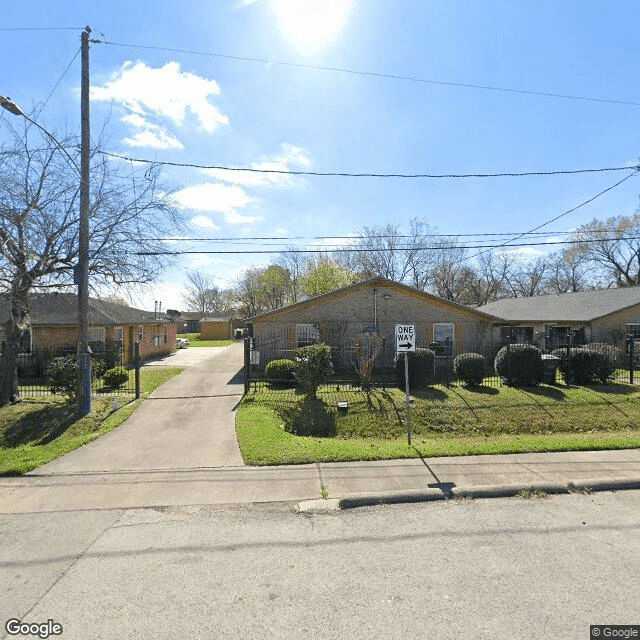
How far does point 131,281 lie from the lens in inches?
512

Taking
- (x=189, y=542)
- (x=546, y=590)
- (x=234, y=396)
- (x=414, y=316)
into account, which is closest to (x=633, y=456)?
(x=546, y=590)

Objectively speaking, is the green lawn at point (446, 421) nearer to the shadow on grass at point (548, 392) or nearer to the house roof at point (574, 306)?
the shadow on grass at point (548, 392)

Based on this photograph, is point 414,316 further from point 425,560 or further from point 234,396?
point 425,560

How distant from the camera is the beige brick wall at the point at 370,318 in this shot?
721 inches

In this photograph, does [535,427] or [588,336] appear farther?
[588,336]

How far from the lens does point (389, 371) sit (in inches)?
683

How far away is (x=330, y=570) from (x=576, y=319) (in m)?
24.1

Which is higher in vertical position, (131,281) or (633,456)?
(131,281)

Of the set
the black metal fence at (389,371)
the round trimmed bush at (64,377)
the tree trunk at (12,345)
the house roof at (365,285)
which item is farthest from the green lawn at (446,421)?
the tree trunk at (12,345)

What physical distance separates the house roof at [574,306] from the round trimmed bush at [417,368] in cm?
1367

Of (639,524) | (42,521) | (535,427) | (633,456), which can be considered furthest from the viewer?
(535,427)

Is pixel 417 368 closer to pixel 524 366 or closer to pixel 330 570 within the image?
pixel 524 366

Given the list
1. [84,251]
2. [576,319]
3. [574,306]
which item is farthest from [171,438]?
[574,306]

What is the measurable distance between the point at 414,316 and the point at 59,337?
17.5 meters
